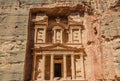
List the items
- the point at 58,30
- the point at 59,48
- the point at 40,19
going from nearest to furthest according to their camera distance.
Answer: the point at 59,48 → the point at 58,30 → the point at 40,19

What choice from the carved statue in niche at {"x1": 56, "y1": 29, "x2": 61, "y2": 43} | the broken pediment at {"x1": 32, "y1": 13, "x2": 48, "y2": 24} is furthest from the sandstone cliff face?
the carved statue in niche at {"x1": 56, "y1": 29, "x2": 61, "y2": 43}

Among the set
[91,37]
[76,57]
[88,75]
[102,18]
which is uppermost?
[102,18]

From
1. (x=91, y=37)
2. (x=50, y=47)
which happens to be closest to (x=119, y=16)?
(x=91, y=37)

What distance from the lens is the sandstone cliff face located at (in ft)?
31.8

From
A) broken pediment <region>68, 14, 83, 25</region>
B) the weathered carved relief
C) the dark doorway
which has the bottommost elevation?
the dark doorway

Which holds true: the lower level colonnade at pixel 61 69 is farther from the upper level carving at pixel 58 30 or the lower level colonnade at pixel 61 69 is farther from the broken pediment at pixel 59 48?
the upper level carving at pixel 58 30

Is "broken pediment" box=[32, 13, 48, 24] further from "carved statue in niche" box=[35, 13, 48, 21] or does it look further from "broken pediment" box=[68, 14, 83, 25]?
"broken pediment" box=[68, 14, 83, 25]

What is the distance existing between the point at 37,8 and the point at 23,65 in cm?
312

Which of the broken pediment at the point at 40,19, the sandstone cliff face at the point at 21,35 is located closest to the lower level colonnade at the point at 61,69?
the sandstone cliff face at the point at 21,35

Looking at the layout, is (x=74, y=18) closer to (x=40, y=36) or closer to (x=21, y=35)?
(x=40, y=36)

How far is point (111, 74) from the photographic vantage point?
31.2 ft

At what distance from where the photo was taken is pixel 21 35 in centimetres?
1086

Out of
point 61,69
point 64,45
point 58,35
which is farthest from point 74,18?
point 61,69

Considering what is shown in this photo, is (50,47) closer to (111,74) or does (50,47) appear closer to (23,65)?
(23,65)
